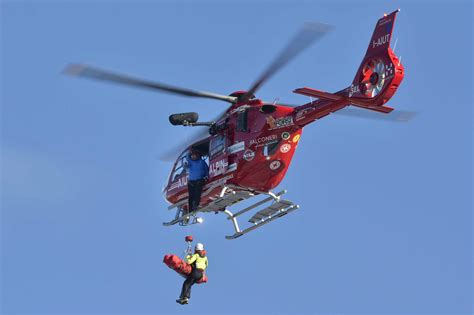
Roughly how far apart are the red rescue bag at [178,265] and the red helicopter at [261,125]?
1.27 meters

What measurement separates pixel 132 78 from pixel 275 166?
3.61 meters

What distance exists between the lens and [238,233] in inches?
989

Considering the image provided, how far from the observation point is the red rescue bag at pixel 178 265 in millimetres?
24516

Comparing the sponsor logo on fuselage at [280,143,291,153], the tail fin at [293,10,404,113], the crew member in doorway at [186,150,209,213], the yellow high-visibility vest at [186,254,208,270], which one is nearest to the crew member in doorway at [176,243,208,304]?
the yellow high-visibility vest at [186,254,208,270]

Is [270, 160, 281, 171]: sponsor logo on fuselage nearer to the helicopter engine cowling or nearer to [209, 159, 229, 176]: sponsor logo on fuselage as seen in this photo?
[209, 159, 229, 176]: sponsor logo on fuselage

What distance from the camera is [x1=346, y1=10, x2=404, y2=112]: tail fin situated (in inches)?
885

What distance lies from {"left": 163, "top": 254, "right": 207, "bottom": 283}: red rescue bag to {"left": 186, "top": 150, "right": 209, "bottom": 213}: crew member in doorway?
1681 millimetres

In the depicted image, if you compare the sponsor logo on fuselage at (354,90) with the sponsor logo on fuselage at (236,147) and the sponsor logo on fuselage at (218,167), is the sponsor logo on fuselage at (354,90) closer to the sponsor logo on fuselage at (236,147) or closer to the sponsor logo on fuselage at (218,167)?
the sponsor logo on fuselage at (236,147)

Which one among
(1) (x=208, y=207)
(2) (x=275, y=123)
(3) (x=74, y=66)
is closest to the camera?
(3) (x=74, y=66)

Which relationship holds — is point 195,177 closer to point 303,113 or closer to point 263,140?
point 263,140

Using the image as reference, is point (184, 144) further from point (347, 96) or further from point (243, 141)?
point (347, 96)

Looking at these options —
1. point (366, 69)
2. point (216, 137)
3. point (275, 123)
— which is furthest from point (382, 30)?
point (216, 137)

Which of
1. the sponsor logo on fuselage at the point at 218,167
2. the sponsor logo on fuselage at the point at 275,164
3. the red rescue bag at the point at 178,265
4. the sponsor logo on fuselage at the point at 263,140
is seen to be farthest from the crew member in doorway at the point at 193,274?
the sponsor logo on fuselage at the point at 263,140

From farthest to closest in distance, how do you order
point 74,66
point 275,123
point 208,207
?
point 208,207 → point 275,123 → point 74,66
